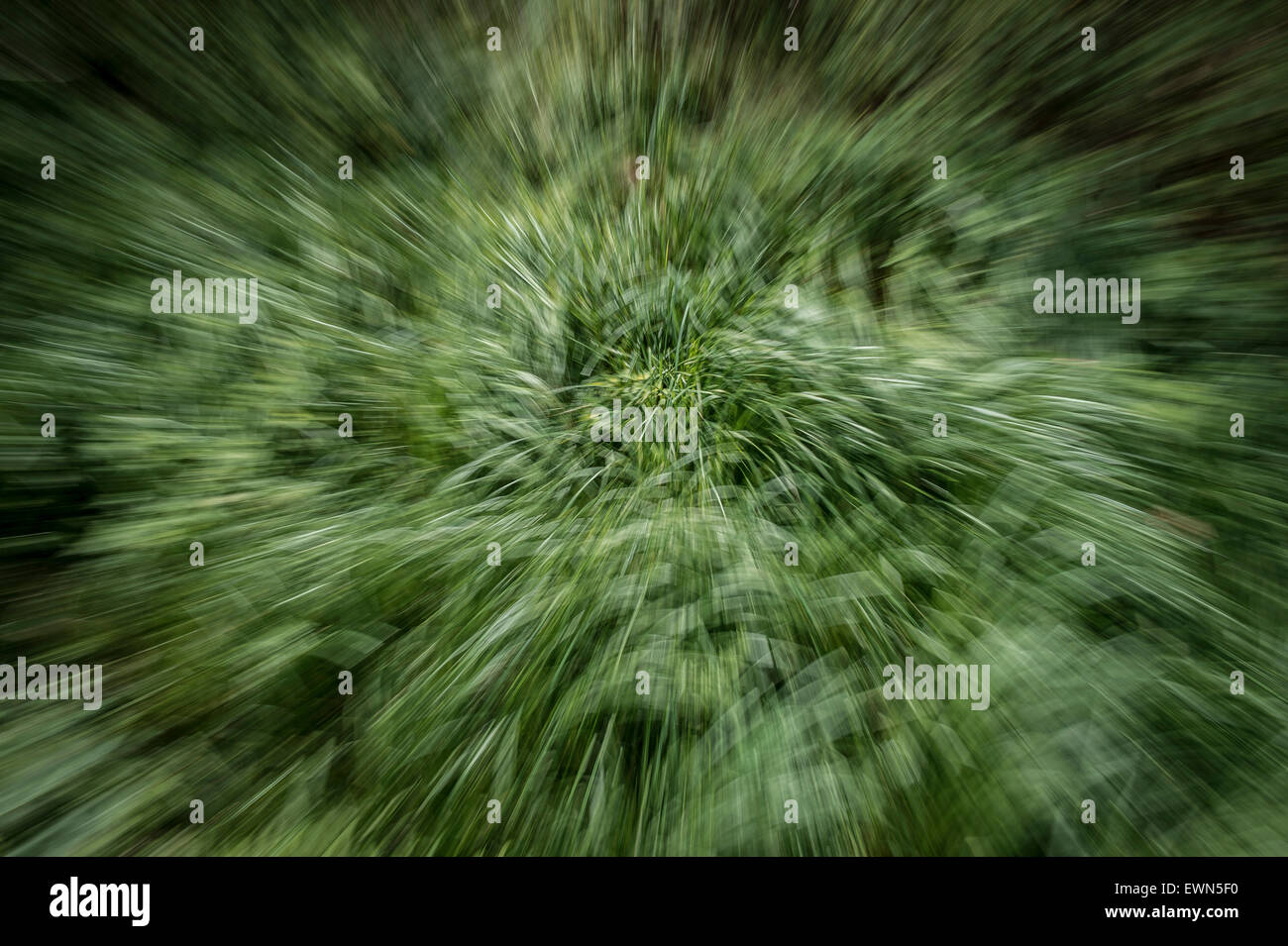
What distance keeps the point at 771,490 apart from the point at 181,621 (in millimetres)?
1319

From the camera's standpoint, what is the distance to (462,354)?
1641 millimetres

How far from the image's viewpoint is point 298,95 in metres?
1.81

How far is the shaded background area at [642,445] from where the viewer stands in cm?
111

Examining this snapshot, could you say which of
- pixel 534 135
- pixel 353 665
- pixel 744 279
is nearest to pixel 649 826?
pixel 353 665

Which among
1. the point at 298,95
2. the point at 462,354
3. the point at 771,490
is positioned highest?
the point at 298,95

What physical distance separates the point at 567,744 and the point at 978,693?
28.6 inches

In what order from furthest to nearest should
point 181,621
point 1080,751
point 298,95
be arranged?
point 298,95
point 181,621
point 1080,751

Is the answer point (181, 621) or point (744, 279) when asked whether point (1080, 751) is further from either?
point (181, 621)

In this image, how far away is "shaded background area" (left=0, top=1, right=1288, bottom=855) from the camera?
3.65 feet

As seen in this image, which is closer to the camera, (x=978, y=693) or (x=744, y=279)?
(x=978, y=693)

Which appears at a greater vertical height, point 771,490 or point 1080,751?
point 771,490

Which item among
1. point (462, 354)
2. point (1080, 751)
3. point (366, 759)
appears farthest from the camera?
point (462, 354)

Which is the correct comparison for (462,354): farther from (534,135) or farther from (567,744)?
(567,744)

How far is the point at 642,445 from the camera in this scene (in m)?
1.55
